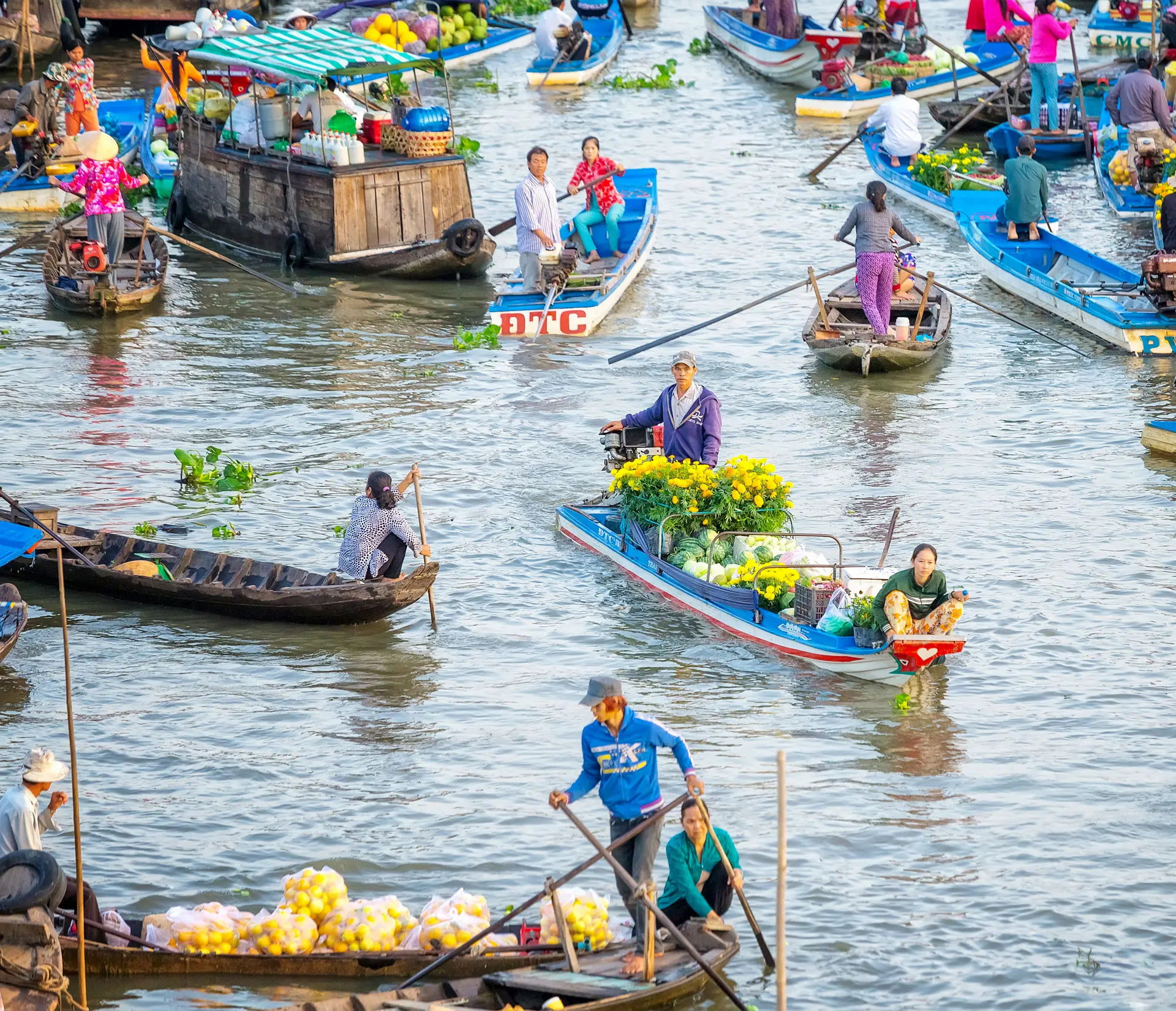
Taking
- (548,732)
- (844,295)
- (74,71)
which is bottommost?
(548,732)

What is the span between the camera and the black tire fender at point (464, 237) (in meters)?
→ 23.2

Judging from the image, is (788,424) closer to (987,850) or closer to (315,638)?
(315,638)

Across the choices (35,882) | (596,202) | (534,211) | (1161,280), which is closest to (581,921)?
(35,882)

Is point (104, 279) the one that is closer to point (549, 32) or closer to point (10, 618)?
point (10, 618)

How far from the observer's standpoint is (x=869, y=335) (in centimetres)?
2009

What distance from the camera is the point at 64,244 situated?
75.4 ft

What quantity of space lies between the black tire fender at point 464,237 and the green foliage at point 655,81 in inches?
525

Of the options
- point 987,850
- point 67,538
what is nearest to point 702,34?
point 67,538

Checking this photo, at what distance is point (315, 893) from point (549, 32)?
28.2 meters

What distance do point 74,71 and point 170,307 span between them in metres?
4.66

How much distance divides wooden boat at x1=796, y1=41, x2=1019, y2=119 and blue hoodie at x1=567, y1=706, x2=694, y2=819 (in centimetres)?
2522

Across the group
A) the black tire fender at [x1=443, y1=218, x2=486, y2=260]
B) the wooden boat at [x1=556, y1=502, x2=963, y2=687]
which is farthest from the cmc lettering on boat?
the wooden boat at [x1=556, y1=502, x2=963, y2=687]

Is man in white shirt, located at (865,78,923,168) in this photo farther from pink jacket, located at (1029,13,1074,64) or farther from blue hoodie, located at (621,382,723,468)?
blue hoodie, located at (621,382,723,468)

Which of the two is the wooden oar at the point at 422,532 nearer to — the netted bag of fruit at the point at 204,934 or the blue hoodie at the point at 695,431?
the blue hoodie at the point at 695,431
